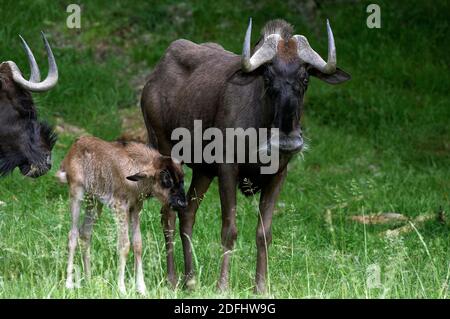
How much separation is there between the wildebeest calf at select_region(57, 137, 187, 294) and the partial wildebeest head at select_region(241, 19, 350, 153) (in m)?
0.99

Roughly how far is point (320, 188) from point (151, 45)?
504cm

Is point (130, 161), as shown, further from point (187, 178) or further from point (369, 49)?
point (369, 49)

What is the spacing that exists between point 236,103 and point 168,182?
1198 mm

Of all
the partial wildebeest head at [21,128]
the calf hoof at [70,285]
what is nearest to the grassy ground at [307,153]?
the calf hoof at [70,285]

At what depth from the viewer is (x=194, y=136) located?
9531 mm

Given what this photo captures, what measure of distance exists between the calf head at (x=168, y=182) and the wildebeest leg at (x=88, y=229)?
60 cm

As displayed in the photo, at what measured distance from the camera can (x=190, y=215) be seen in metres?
9.78

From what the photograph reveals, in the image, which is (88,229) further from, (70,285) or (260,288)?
(260,288)

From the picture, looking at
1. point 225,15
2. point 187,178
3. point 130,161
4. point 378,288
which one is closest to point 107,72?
point 225,15

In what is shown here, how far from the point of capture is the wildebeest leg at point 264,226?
8.95 meters

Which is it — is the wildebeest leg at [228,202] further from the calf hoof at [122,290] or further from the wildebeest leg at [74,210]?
the calf hoof at [122,290]

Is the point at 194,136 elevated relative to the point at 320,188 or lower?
elevated

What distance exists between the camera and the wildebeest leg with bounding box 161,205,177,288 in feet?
31.3

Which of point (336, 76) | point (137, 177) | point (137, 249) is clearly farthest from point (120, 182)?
point (336, 76)
